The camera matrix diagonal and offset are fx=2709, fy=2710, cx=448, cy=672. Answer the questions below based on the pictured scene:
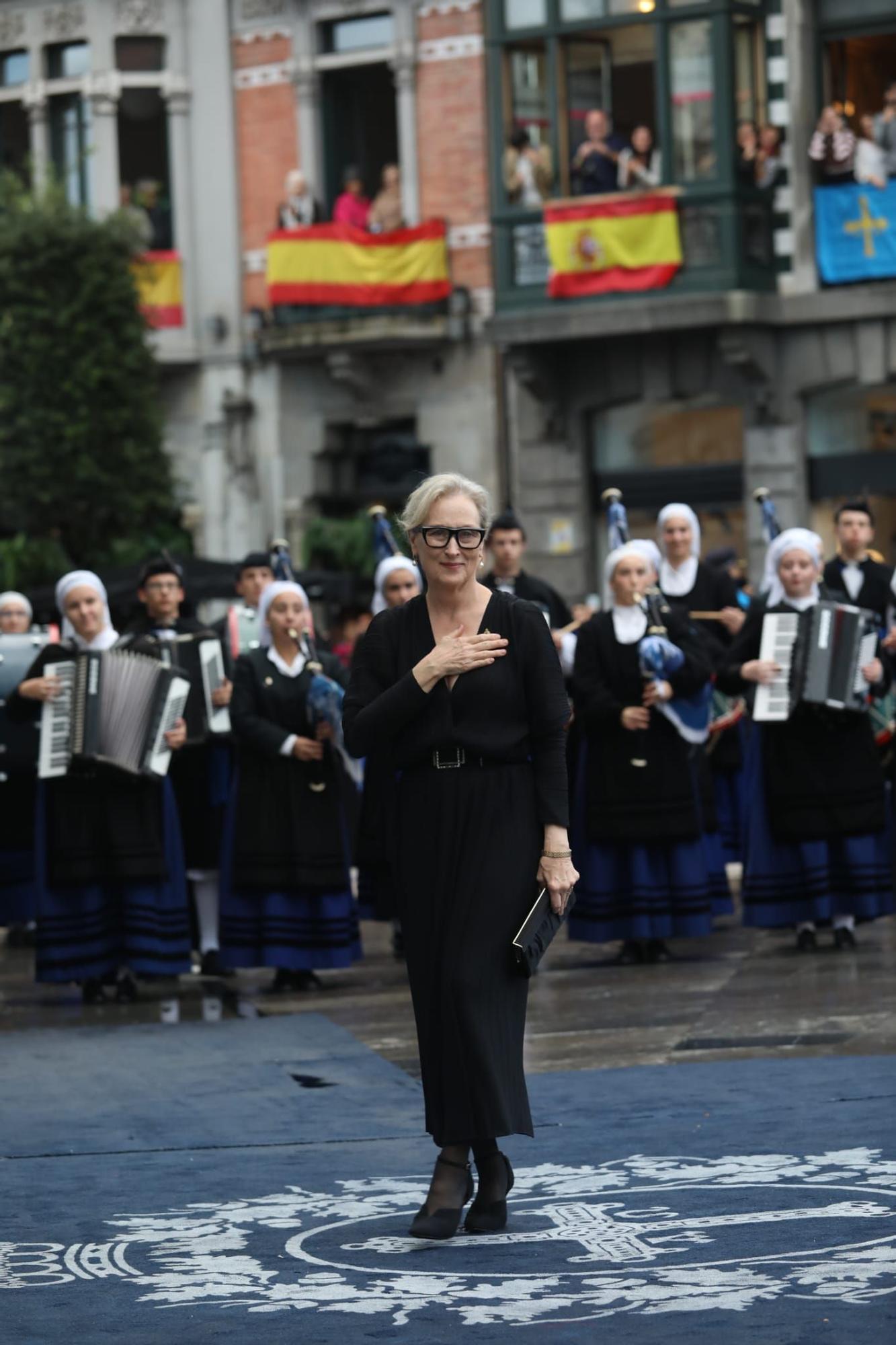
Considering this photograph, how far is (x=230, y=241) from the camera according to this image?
2900cm

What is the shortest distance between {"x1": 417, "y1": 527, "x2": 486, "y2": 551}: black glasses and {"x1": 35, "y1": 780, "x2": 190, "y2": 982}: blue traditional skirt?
557cm

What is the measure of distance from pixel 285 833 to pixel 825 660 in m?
2.59

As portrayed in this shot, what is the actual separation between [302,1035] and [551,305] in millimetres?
16240

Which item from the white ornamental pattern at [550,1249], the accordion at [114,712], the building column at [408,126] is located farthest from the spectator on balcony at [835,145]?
the white ornamental pattern at [550,1249]

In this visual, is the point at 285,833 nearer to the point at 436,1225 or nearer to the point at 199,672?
the point at 199,672

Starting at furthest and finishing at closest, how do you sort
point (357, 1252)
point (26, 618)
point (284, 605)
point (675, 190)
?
point (675, 190) < point (26, 618) < point (284, 605) < point (357, 1252)

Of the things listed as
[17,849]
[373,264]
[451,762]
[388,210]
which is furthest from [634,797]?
[388,210]

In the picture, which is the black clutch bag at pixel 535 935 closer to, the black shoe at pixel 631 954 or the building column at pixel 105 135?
the black shoe at pixel 631 954

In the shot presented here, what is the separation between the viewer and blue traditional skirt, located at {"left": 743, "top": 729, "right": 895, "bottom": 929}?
12586mm

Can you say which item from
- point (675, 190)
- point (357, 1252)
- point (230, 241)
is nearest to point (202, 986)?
point (357, 1252)

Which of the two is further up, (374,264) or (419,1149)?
(374,264)

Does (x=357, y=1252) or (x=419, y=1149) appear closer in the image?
(x=357, y=1252)

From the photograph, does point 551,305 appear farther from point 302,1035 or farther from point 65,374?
point 302,1035

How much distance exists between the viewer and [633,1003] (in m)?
11.2
